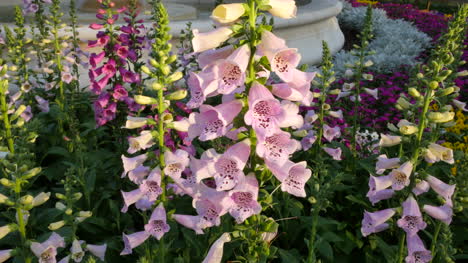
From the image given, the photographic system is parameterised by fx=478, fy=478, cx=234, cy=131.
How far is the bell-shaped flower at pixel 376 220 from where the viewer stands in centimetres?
293

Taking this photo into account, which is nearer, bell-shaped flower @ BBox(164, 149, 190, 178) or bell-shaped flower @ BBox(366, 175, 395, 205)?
bell-shaped flower @ BBox(164, 149, 190, 178)

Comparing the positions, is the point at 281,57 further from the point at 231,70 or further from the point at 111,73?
the point at 111,73

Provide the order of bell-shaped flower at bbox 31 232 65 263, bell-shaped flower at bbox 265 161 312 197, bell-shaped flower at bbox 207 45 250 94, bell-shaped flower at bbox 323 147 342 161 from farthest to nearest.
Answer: bell-shaped flower at bbox 323 147 342 161, bell-shaped flower at bbox 31 232 65 263, bell-shaped flower at bbox 265 161 312 197, bell-shaped flower at bbox 207 45 250 94

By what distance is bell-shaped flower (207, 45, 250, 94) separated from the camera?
1895 mm

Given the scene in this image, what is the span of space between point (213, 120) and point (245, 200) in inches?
14.7

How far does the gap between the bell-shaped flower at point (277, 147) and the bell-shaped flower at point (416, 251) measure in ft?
4.42

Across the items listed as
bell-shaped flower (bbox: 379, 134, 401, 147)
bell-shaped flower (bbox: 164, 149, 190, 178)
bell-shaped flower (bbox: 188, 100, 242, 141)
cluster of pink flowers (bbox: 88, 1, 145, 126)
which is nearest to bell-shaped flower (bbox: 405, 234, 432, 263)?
bell-shaped flower (bbox: 379, 134, 401, 147)

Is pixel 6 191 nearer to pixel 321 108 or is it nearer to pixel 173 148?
pixel 173 148

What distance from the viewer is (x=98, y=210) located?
4.31 m

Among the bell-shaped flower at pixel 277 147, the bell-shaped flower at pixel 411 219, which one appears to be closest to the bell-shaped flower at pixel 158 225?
the bell-shaped flower at pixel 277 147

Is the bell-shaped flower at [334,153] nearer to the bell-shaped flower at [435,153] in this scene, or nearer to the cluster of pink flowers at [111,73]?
the bell-shaped flower at [435,153]

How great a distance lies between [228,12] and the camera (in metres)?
1.92

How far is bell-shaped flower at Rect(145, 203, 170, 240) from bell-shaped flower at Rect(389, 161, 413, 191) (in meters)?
1.36

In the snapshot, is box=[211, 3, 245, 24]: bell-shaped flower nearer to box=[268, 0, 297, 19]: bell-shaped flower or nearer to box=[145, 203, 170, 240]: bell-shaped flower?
box=[268, 0, 297, 19]: bell-shaped flower
